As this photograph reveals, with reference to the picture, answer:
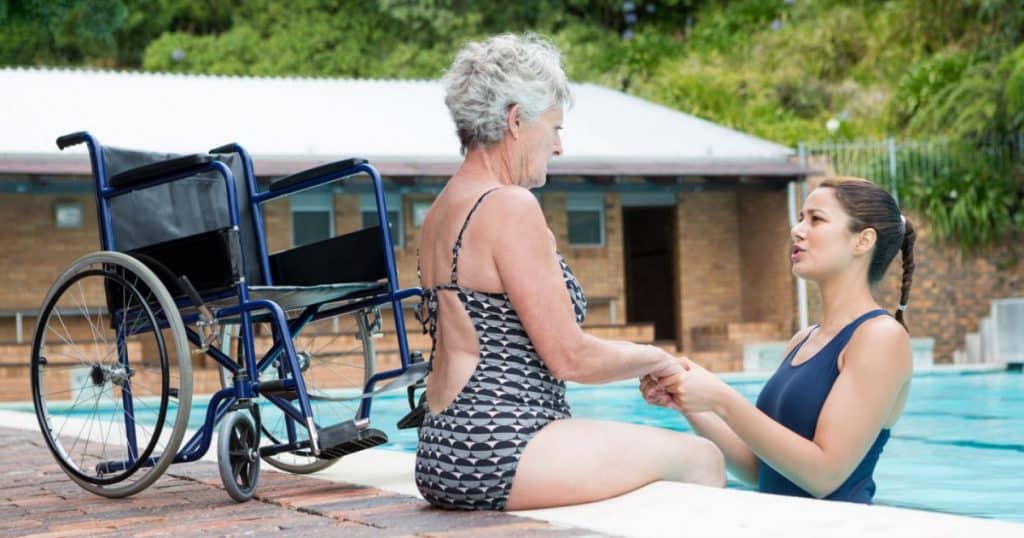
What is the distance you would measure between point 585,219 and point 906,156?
173 inches

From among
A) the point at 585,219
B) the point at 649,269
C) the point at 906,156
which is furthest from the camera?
the point at 649,269

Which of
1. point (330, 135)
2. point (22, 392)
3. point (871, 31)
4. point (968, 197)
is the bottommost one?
point (22, 392)

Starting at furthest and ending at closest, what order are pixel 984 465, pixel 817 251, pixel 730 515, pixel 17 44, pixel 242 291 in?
pixel 17 44
pixel 984 465
pixel 242 291
pixel 817 251
pixel 730 515

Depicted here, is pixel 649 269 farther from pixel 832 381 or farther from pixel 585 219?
pixel 832 381

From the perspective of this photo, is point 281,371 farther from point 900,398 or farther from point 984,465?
point 984,465

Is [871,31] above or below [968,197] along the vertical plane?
above

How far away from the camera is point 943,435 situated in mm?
8914

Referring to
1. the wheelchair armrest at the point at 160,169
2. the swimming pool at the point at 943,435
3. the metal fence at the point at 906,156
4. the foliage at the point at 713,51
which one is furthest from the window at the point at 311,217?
the wheelchair armrest at the point at 160,169

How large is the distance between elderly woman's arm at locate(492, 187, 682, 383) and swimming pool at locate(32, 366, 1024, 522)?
10.5ft

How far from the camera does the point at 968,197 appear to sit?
59.1ft

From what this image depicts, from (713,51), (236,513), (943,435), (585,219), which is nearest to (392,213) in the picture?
(585,219)

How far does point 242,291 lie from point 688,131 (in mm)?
15016

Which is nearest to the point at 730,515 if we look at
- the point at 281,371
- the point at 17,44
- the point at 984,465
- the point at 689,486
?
the point at 689,486

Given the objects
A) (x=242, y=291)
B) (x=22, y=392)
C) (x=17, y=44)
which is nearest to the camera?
(x=242, y=291)
